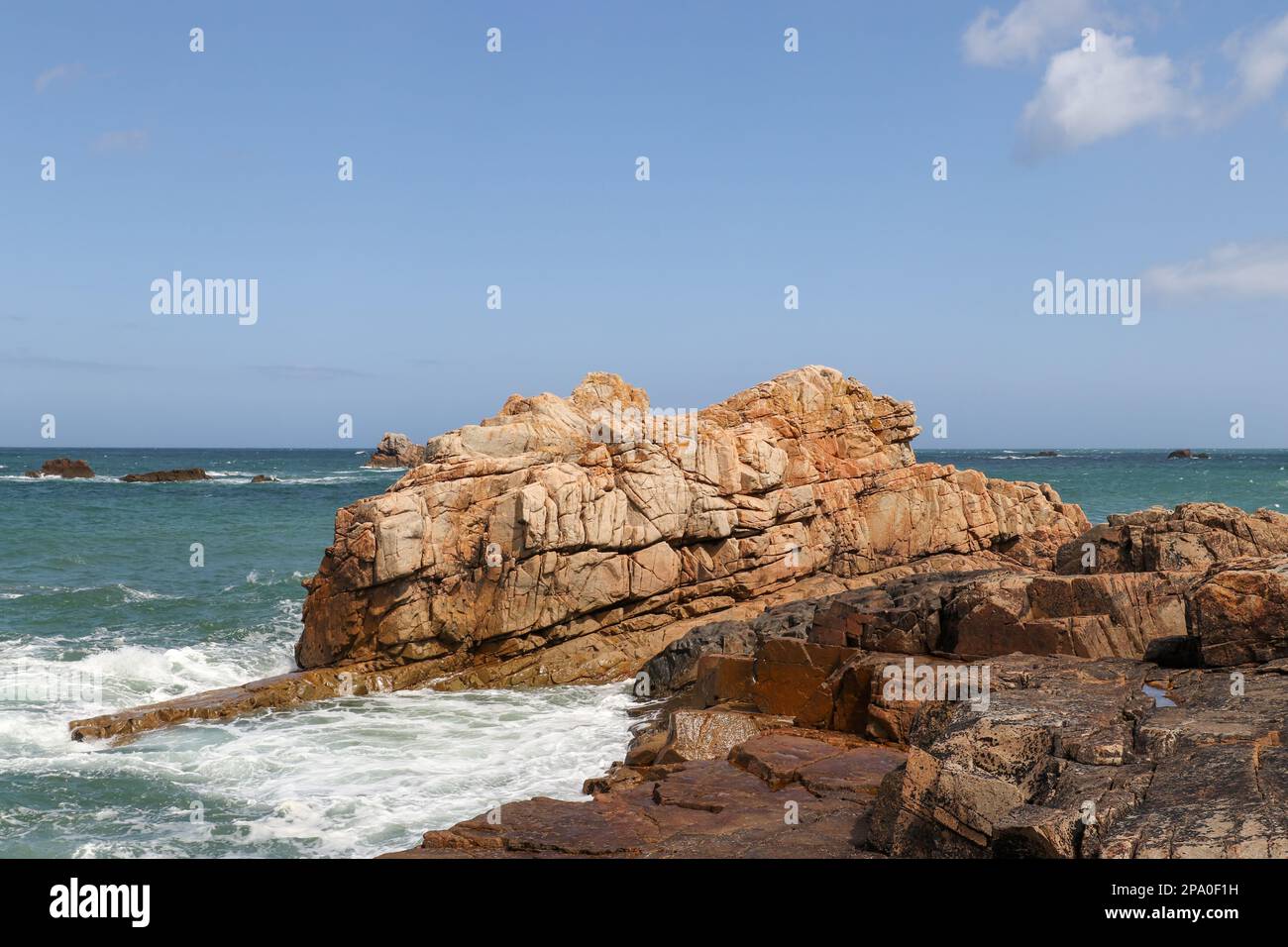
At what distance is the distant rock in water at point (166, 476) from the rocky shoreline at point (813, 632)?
78.8 meters

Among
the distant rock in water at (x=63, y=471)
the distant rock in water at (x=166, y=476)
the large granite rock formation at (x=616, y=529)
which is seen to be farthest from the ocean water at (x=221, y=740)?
the distant rock in water at (x=63, y=471)

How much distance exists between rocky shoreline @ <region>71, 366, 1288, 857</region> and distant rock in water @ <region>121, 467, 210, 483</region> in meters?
78.8

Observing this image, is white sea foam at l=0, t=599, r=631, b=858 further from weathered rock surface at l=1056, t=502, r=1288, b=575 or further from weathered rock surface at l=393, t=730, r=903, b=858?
weathered rock surface at l=1056, t=502, r=1288, b=575

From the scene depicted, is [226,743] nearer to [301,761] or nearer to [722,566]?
[301,761]

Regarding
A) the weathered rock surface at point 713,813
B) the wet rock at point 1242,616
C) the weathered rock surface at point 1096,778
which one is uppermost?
the wet rock at point 1242,616

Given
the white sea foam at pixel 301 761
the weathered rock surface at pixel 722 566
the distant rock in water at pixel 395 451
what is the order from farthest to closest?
1. the distant rock in water at pixel 395 451
2. the weathered rock surface at pixel 722 566
3. the white sea foam at pixel 301 761

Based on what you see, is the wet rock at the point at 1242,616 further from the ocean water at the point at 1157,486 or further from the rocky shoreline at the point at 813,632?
the ocean water at the point at 1157,486

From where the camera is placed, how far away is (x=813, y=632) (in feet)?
62.0

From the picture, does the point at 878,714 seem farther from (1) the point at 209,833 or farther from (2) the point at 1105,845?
(1) the point at 209,833

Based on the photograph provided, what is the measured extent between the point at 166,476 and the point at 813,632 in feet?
319

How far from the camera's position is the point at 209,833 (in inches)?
575

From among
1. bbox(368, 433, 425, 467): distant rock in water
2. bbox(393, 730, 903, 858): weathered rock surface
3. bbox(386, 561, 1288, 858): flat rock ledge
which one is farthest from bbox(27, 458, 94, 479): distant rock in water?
bbox(393, 730, 903, 858): weathered rock surface

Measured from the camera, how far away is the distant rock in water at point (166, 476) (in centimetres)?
9850

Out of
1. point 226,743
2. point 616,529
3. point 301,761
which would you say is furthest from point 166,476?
point 301,761
